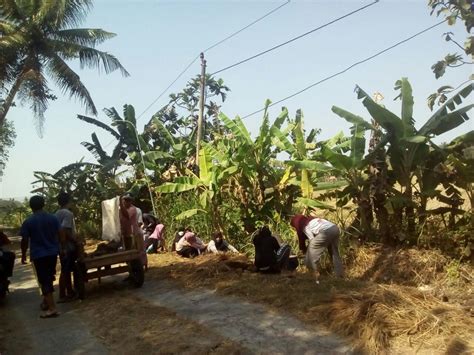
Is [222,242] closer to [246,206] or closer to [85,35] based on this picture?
[246,206]

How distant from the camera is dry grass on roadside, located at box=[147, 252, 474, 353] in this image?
443 cm

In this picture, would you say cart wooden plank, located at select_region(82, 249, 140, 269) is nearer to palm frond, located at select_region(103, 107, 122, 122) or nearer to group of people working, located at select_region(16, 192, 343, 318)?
group of people working, located at select_region(16, 192, 343, 318)

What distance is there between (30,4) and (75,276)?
1457 cm

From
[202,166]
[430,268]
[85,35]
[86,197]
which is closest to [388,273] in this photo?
[430,268]

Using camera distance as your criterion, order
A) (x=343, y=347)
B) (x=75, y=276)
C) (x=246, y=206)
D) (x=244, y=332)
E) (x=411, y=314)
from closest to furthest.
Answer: (x=343, y=347) → (x=411, y=314) → (x=244, y=332) → (x=75, y=276) → (x=246, y=206)

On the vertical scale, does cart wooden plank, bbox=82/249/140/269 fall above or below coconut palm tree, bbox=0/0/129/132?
below

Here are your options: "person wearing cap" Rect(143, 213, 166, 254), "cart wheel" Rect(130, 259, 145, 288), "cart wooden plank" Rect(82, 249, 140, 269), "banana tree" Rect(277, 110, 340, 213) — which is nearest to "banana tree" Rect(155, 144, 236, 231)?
"person wearing cap" Rect(143, 213, 166, 254)

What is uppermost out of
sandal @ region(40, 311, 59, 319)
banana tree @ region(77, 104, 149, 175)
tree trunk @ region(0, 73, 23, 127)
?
tree trunk @ region(0, 73, 23, 127)

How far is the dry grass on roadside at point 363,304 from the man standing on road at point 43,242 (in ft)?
7.51

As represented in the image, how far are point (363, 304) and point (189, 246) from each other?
6.69 meters

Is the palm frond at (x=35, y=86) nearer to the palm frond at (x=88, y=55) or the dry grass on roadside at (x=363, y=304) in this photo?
the palm frond at (x=88, y=55)

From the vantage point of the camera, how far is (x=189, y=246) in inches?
440

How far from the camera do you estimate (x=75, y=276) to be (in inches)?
290

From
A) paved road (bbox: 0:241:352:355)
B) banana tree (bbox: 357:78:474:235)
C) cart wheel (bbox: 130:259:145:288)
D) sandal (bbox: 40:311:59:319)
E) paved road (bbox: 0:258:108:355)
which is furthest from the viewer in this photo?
banana tree (bbox: 357:78:474:235)
